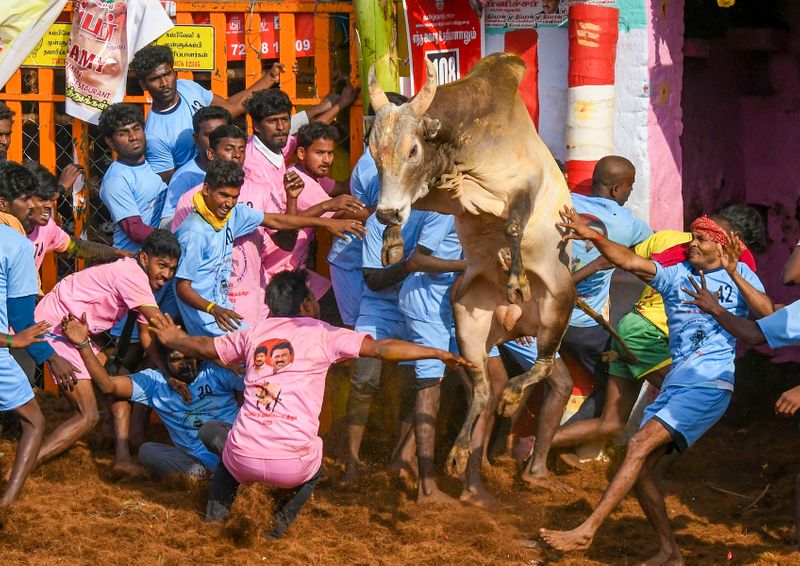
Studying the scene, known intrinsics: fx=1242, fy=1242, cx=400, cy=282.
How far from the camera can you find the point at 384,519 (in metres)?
7.00

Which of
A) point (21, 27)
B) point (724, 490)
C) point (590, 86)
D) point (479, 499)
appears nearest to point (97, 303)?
point (21, 27)

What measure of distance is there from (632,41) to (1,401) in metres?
4.46

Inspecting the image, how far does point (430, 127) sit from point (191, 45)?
420 centimetres

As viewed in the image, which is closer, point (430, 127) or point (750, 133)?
point (430, 127)

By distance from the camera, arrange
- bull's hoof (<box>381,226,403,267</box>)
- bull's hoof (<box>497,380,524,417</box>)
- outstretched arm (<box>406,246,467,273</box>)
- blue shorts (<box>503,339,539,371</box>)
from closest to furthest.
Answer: bull's hoof (<box>381,226,403,267</box>), bull's hoof (<box>497,380,524,417</box>), outstretched arm (<box>406,246,467,273</box>), blue shorts (<box>503,339,539,371</box>)

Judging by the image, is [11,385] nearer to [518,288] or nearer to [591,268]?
[518,288]

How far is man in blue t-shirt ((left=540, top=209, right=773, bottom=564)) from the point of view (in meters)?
6.08

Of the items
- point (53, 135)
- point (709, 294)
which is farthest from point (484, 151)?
point (53, 135)

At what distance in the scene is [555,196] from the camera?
5.75 metres

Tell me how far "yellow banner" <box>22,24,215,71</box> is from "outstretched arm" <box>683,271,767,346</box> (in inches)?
163

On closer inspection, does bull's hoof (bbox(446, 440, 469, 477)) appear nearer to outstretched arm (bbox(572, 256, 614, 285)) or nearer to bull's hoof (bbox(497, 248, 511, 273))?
bull's hoof (bbox(497, 248, 511, 273))

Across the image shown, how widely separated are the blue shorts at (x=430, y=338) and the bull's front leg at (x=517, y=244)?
6.06 feet

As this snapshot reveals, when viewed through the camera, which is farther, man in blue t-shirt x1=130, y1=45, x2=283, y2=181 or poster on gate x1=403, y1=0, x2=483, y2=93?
poster on gate x1=403, y1=0, x2=483, y2=93

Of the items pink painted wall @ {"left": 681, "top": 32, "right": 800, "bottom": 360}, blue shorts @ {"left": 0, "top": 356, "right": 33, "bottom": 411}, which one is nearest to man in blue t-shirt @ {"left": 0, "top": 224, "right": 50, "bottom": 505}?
blue shorts @ {"left": 0, "top": 356, "right": 33, "bottom": 411}
